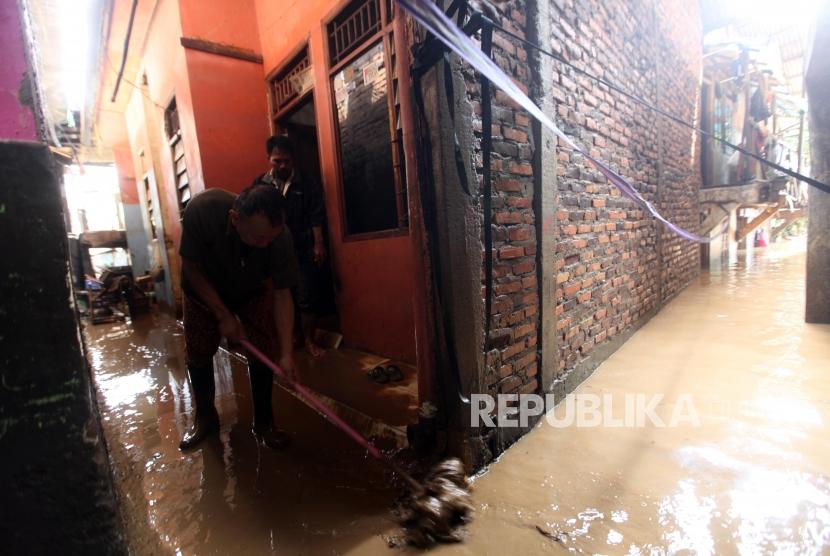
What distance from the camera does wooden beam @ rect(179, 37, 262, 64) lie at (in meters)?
4.00

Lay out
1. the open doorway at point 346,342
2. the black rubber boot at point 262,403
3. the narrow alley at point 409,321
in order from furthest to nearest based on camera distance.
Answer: the open doorway at point 346,342, the black rubber boot at point 262,403, the narrow alley at point 409,321

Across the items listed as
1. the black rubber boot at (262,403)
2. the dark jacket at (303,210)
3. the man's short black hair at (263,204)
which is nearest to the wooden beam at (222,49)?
the dark jacket at (303,210)

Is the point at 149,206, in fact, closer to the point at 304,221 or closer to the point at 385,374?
the point at 304,221

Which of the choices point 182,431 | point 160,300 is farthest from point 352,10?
point 160,300

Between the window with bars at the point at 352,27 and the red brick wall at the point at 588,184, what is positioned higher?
the window with bars at the point at 352,27

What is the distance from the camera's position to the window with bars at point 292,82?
407 centimetres

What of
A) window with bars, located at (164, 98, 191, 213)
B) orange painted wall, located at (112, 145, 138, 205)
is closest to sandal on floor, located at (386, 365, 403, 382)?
window with bars, located at (164, 98, 191, 213)

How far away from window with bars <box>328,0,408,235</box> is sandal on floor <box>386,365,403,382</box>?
48.6 inches

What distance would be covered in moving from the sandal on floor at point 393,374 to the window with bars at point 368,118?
1.23m

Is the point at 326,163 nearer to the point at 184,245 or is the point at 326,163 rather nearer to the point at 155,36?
the point at 184,245

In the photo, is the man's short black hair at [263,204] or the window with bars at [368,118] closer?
the man's short black hair at [263,204]

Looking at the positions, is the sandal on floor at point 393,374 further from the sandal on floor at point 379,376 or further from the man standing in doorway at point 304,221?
the man standing in doorway at point 304,221

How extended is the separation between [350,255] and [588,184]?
231cm

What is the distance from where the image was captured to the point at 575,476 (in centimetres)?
194
